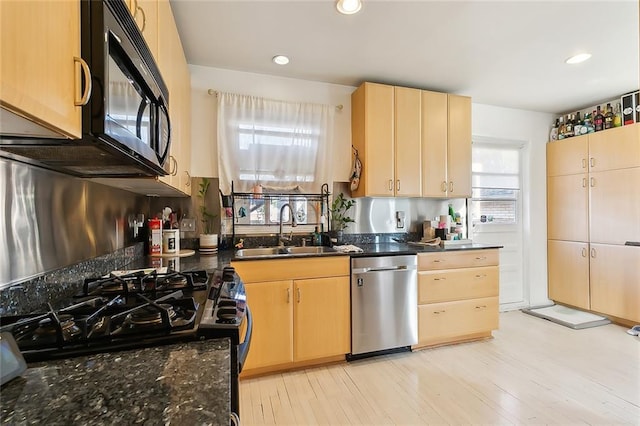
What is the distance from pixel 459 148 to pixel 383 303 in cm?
174

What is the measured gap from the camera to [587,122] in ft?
11.4

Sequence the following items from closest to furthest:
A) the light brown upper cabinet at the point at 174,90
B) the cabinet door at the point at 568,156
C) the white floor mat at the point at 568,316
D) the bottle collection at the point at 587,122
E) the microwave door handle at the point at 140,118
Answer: the microwave door handle at the point at 140,118, the light brown upper cabinet at the point at 174,90, the white floor mat at the point at 568,316, the bottle collection at the point at 587,122, the cabinet door at the point at 568,156

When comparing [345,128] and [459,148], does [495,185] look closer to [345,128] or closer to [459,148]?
[459,148]

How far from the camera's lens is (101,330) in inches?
29.5

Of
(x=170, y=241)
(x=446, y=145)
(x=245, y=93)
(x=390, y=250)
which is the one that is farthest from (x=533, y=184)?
(x=170, y=241)

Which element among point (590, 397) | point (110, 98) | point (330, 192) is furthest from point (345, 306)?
point (110, 98)

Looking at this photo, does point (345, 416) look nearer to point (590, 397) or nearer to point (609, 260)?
point (590, 397)

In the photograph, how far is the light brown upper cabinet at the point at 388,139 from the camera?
9.07 feet

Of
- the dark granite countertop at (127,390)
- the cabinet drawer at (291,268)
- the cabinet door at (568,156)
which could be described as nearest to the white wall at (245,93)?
the cabinet drawer at (291,268)

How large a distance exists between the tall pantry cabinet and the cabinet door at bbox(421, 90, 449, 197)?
1772mm

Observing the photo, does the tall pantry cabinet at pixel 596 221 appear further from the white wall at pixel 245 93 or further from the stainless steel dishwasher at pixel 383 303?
the white wall at pixel 245 93

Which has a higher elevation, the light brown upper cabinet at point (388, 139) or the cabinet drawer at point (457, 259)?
the light brown upper cabinet at point (388, 139)

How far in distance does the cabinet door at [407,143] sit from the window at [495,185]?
1.12m

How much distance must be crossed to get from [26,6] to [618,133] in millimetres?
4443
